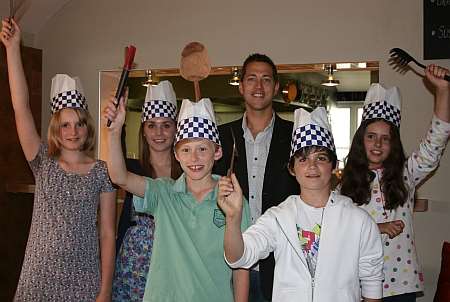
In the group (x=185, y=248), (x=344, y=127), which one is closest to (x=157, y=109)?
(x=185, y=248)

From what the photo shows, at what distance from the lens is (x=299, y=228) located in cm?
183

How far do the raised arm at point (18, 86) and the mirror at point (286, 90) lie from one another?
158 centimetres

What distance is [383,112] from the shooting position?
2309 millimetres

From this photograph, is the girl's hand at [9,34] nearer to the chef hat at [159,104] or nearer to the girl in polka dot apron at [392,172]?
the chef hat at [159,104]

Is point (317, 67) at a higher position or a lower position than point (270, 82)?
higher

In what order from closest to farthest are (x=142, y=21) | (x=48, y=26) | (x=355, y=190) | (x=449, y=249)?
(x=355, y=190), (x=449, y=249), (x=142, y=21), (x=48, y=26)

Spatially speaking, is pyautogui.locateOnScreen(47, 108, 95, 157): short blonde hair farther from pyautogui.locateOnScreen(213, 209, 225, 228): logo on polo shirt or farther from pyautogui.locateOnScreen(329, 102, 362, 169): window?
pyautogui.locateOnScreen(329, 102, 362, 169): window

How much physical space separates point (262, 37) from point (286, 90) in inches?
44.7

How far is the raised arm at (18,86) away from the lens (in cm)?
215

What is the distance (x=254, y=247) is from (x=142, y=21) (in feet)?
7.71

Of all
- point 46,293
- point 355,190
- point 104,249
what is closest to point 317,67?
point 355,190

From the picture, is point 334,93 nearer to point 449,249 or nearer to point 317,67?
point 317,67

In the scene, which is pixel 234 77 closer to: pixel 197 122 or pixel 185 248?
pixel 197 122

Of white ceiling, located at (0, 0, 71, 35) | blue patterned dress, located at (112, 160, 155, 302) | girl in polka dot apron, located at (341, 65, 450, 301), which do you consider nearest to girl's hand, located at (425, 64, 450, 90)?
girl in polka dot apron, located at (341, 65, 450, 301)
